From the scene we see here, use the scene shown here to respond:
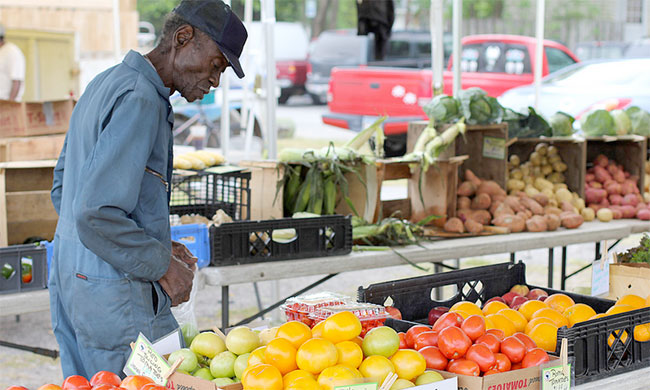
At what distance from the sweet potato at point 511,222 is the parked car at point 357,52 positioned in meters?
7.75

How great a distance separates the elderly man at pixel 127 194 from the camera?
2104mm

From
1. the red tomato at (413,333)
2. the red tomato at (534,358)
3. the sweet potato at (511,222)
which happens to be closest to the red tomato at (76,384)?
the red tomato at (413,333)

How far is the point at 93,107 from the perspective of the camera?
219cm

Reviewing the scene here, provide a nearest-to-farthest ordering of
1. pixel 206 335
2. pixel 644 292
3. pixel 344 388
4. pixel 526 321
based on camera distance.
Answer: pixel 344 388
pixel 206 335
pixel 526 321
pixel 644 292

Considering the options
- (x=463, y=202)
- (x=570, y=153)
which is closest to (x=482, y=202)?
(x=463, y=202)

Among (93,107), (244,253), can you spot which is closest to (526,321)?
(93,107)

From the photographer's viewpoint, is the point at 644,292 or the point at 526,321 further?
the point at 644,292

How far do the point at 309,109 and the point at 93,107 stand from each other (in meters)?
18.1

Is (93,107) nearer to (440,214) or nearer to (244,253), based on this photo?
(244,253)

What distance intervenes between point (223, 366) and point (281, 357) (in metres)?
0.18

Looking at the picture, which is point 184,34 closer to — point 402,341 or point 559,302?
point 402,341

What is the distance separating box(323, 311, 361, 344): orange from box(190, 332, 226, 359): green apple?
0.91ft

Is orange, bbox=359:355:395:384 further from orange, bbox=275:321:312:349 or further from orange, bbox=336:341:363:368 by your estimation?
orange, bbox=275:321:312:349

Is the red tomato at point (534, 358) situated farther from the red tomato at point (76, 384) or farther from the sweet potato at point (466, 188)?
the sweet potato at point (466, 188)
